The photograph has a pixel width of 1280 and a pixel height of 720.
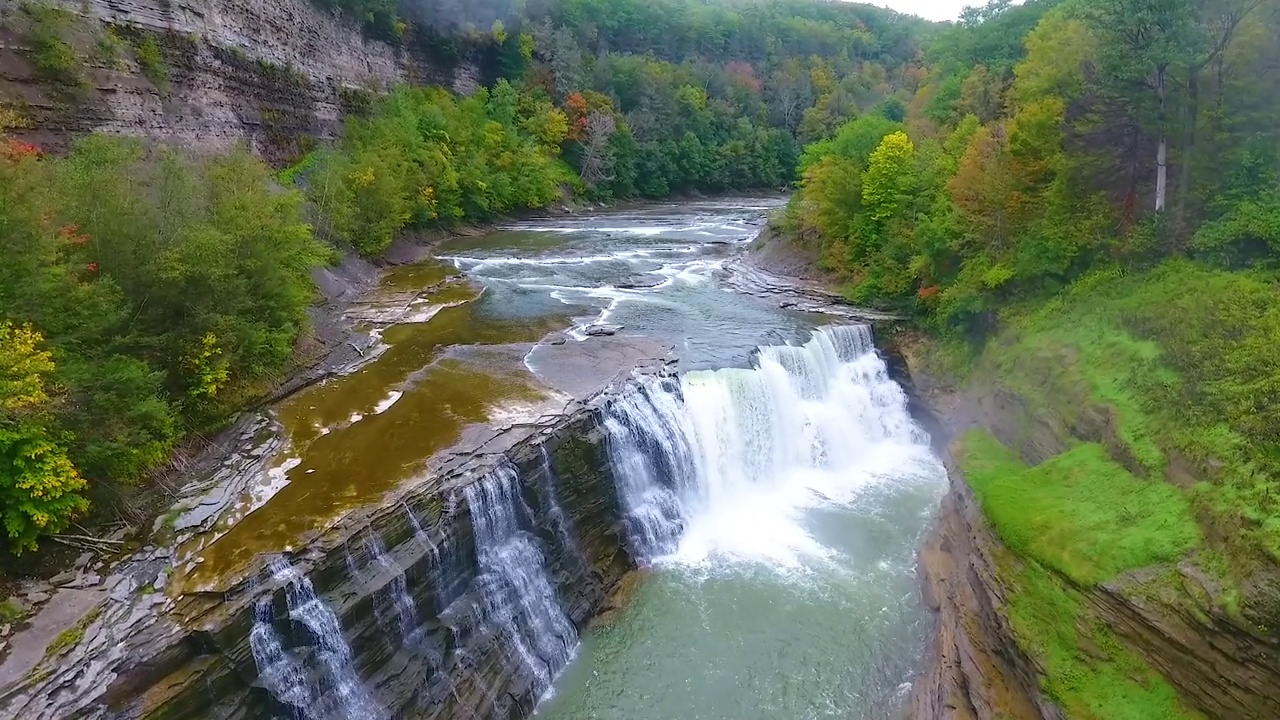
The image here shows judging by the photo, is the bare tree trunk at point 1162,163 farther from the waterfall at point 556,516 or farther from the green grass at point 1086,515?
the waterfall at point 556,516

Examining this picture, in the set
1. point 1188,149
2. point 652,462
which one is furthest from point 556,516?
point 1188,149

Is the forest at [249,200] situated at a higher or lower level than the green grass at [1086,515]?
higher

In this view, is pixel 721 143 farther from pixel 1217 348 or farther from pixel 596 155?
pixel 1217 348

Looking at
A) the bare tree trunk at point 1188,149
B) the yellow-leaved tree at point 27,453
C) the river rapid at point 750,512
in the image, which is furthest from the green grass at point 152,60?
the bare tree trunk at point 1188,149

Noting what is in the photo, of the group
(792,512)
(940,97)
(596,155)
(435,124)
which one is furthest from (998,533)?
(596,155)

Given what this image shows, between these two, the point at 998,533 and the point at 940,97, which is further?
the point at 940,97

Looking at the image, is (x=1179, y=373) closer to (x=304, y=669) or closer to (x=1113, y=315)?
(x=1113, y=315)

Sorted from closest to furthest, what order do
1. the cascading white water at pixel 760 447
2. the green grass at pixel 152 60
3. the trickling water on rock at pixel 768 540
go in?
the trickling water on rock at pixel 768 540
the cascading white water at pixel 760 447
the green grass at pixel 152 60
